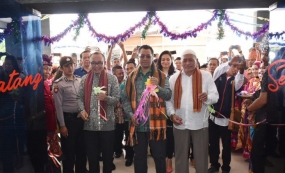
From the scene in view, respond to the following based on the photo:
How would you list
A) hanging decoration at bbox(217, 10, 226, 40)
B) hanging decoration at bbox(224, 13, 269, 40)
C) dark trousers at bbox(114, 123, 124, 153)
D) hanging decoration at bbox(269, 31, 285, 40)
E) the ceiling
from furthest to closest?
dark trousers at bbox(114, 123, 124, 153)
hanging decoration at bbox(224, 13, 269, 40)
hanging decoration at bbox(217, 10, 226, 40)
the ceiling
hanging decoration at bbox(269, 31, 285, 40)

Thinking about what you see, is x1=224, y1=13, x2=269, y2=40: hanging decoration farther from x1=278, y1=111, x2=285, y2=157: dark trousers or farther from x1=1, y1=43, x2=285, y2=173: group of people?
x1=278, y1=111, x2=285, y2=157: dark trousers

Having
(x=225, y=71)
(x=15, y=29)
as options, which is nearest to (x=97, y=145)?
(x=15, y=29)

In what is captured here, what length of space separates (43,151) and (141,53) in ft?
6.12

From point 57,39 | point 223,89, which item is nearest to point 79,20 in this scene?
point 57,39

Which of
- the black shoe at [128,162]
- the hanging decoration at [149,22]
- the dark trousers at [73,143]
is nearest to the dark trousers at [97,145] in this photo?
the dark trousers at [73,143]

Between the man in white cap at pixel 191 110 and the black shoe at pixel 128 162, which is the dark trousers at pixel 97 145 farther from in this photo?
the black shoe at pixel 128 162

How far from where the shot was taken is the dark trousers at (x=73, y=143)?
3.36 metres

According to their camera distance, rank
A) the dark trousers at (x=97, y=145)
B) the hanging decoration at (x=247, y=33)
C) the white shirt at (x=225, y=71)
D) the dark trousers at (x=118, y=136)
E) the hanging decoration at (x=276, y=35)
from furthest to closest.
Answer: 1. the dark trousers at (x=118, y=136)
2. the white shirt at (x=225, y=71)
3. the hanging decoration at (x=247, y=33)
4. the dark trousers at (x=97, y=145)
5. the hanging decoration at (x=276, y=35)

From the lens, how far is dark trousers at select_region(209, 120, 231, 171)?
3.68 m

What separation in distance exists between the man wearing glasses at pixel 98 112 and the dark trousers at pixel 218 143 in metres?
1.68

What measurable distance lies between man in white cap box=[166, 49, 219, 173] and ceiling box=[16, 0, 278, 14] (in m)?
0.60

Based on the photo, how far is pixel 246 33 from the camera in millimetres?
3820

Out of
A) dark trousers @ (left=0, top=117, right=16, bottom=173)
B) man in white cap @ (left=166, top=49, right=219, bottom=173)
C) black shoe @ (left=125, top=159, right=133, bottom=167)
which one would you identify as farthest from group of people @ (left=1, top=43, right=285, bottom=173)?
black shoe @ (left=125, top=159, right=133, bottom=167)

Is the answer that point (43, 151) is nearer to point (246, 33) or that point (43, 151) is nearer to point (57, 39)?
point (57, 39)
